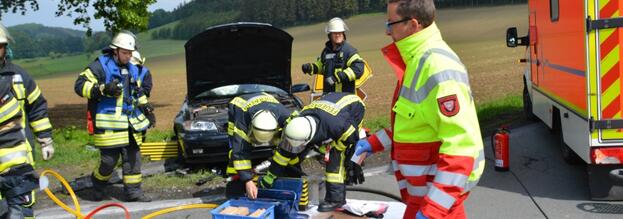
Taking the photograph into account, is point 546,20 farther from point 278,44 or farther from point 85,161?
point 85,161

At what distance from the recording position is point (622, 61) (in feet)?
17.4

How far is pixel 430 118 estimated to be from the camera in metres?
2.47

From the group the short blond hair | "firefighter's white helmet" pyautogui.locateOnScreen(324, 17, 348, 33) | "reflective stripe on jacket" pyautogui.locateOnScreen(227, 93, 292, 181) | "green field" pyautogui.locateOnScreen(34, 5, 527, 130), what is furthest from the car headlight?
the short blond hair

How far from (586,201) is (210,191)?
13.3 ft

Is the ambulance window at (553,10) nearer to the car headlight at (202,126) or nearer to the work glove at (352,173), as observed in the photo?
the work glove at (352,173)

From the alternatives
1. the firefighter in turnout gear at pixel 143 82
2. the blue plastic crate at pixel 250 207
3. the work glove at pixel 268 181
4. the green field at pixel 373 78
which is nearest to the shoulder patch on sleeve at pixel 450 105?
the green field at pixel 373 78

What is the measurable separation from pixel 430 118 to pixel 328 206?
2.85 meters

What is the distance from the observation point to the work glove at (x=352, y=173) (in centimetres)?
579

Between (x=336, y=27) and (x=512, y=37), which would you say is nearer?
(x=336, y=27)

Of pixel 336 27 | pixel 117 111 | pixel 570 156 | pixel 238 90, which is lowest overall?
pixel 570 156

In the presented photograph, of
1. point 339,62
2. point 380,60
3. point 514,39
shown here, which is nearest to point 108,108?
point 339,62

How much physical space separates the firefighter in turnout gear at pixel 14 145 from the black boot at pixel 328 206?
7.64 ft

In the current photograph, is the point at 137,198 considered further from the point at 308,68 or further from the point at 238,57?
the point at 308,68

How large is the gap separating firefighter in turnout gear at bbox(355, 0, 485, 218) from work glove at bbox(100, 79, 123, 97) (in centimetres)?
417
